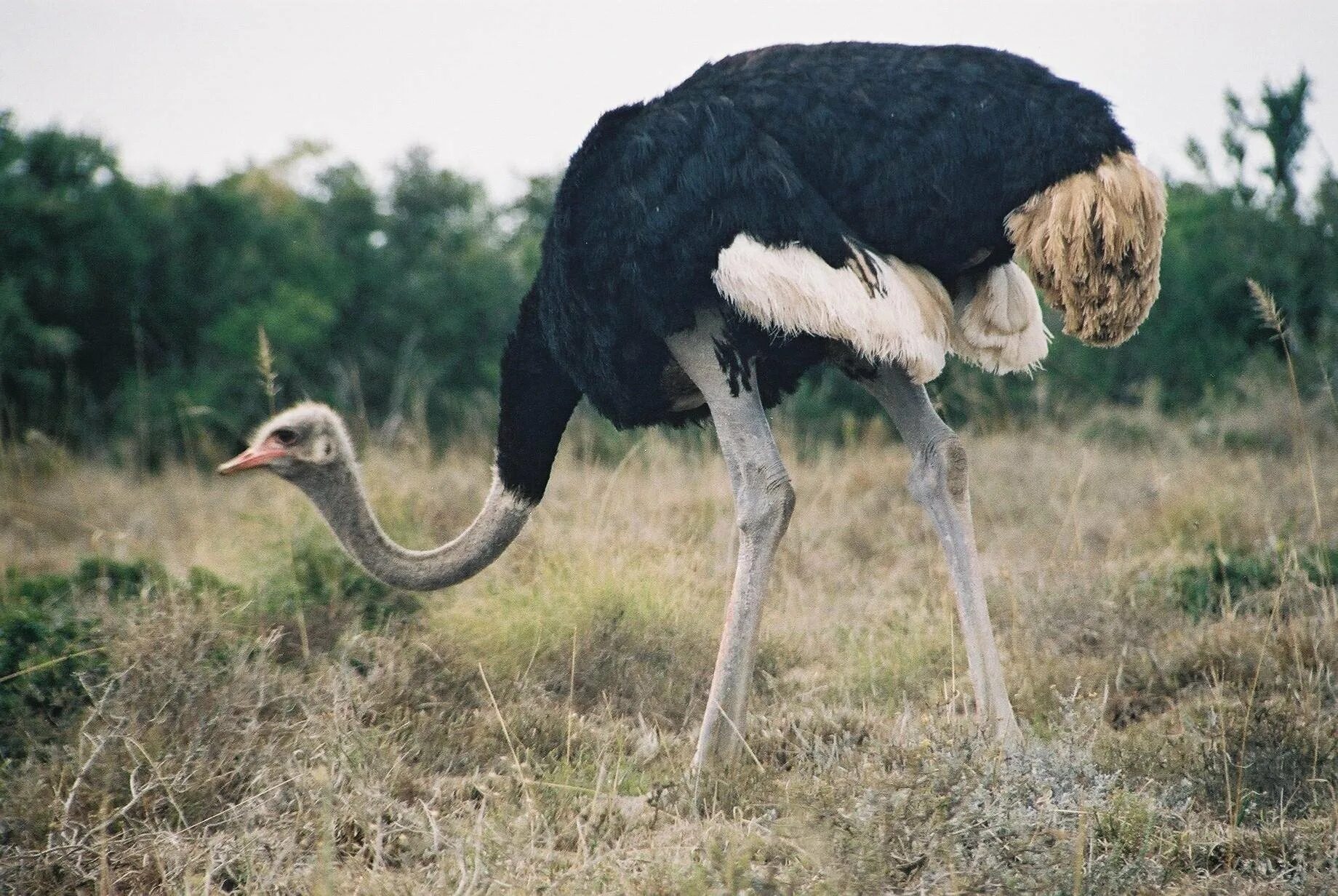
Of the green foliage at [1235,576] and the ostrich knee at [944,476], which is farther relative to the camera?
the green foliage at [1235,576]

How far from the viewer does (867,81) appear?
130 inches

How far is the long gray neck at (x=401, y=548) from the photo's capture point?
3990 mm

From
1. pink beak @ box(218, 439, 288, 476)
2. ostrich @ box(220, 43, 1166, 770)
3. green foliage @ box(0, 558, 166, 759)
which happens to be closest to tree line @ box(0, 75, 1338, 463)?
green foliage @ box(0, 558, 166, 759)

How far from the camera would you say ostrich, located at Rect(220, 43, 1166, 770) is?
315 centimetres

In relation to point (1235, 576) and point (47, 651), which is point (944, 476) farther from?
point (47, 651)

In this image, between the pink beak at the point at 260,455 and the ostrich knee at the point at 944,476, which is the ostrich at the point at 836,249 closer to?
the ostrich knee at the point at 944,476

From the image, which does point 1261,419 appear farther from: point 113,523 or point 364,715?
point 113,523

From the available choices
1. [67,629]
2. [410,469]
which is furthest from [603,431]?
[67,629]

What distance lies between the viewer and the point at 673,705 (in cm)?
416

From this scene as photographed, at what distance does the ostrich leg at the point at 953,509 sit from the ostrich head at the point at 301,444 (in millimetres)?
1601

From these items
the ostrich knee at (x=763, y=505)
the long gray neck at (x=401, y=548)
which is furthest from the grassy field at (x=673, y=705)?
the ostrich knee at (x=763, y=505)

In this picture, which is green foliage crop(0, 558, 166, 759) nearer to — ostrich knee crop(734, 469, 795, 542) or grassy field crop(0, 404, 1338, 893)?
grassy field crop(0, 404, 1338, 893)

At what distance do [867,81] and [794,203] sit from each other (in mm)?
401

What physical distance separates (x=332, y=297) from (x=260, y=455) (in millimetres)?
10052
